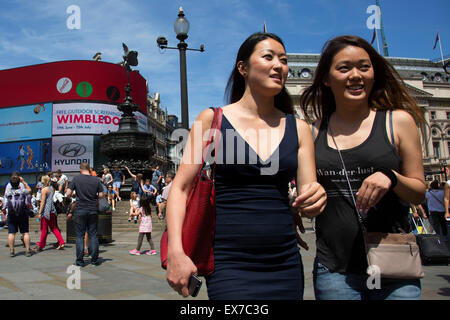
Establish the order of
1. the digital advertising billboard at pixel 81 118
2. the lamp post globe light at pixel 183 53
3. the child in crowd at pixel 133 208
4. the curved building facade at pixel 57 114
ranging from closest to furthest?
the lamp post globe light at pixel 183 53, the child in crowd at pixel 133 208, the curved building facade at pixel 57 114, the digital advertising billboard at pixel 81 118

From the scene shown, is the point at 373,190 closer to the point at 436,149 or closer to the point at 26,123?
the point at 26,123

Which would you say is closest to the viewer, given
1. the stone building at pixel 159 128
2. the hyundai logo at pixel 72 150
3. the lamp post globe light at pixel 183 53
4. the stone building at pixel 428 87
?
the lamp post globe light at pixel 183 53

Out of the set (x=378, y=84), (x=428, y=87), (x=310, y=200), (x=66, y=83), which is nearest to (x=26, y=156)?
(x=66, y=83)

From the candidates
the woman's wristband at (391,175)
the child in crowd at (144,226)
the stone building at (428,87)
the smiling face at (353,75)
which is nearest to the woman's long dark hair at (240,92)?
the smiling face at (353,75)

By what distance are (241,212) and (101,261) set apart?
6358 mm

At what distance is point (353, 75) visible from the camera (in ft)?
6.19

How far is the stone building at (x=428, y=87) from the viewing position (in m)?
65.6

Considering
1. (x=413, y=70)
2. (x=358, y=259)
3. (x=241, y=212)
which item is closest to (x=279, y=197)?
(x=241, y=212)

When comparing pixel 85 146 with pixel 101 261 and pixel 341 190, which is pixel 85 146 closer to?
pixel 101 261

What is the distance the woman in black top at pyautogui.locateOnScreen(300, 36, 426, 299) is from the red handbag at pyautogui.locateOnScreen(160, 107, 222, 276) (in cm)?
61

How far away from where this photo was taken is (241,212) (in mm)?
1578

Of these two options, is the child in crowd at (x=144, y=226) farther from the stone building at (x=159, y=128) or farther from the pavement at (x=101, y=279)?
the stone building at (x=159, y=128)

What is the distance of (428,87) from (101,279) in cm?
8097

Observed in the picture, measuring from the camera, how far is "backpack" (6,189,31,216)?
319 inches
